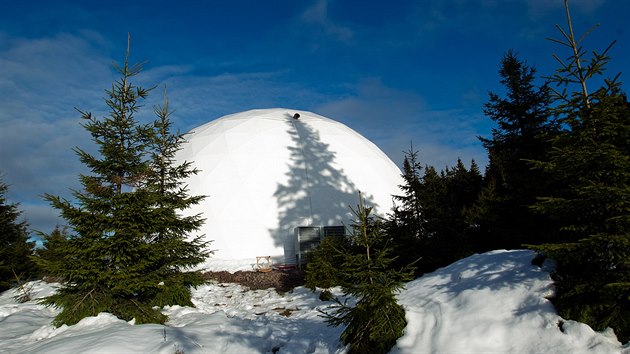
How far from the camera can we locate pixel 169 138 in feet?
45.0

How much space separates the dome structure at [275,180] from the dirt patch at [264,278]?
2737mm

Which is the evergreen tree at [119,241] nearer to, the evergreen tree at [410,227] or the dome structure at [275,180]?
the evergreen tree at [410,227]

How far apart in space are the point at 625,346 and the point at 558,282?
1.41 metres

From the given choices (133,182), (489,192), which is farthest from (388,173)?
(133,182)

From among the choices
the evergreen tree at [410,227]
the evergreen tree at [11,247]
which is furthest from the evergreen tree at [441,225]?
the evergreen tree at [11,247]

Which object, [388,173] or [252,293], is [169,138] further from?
[388,173]

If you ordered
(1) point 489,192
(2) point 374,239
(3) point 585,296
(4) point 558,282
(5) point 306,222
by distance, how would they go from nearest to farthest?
(3) point 585,296 < (4) point 558,282 < (2) point 374,239 < (1) point 489,192 < (5) point 306,222

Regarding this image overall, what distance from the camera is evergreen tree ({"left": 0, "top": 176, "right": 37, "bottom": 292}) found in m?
18.3

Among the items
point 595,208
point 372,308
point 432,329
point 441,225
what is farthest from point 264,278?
point 595,208

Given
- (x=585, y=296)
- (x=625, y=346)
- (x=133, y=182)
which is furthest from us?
(x=133, y=182)

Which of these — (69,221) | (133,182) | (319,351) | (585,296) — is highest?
(133,182)

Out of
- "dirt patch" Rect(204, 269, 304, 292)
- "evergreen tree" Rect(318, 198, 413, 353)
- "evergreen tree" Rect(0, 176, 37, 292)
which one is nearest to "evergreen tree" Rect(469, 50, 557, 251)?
"evergreen tree" Rect(318, 198, 413, 353)

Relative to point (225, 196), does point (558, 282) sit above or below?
below

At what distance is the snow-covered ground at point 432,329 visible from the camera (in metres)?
5.77
